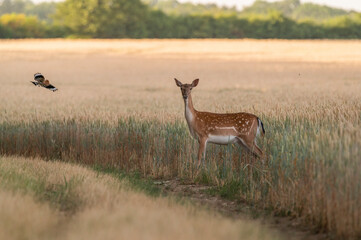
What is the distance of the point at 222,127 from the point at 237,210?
1850 mm

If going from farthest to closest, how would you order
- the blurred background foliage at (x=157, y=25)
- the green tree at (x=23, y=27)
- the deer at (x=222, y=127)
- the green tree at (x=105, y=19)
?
the green tree at (x=23, y=27) → the blurred background foliage at (x=157, y=25) → the green tree at (x=105, y=19) → the deer at (x=222, y=127)

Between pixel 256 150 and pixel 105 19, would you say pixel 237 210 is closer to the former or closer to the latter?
pixel 256 150

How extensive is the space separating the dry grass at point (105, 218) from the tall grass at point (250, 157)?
1240 mm

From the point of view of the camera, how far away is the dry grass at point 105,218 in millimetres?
7055

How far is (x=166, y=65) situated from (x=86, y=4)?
3273 centimetres

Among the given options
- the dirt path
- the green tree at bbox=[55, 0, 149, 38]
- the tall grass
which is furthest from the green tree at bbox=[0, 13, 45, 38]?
the dirt path

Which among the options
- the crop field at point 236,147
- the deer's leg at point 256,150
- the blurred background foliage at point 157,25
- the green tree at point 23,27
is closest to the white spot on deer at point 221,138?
the deer's leg at point 256,150

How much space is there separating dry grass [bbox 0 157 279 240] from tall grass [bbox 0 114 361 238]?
124cm

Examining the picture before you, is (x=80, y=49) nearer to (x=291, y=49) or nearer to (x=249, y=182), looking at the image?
(x=291, y=49)

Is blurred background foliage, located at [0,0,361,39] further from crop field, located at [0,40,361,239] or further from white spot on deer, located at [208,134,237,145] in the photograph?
white spot on deer, located at [208,134,237,145]

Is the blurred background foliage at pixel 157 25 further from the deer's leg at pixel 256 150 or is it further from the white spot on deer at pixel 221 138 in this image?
the white spot on deer at pixel 221 138

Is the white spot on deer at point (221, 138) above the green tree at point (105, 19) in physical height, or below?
below

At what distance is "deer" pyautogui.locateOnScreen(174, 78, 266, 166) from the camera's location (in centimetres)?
1145

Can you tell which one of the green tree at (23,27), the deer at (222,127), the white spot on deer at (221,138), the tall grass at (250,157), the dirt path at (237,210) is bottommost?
the dirt path at (237,210)
